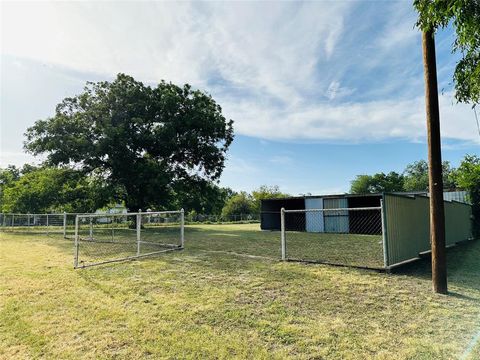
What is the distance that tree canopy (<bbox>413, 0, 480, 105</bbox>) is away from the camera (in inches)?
163

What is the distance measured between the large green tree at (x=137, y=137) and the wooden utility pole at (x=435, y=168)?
1565 cm

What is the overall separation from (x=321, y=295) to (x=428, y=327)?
1638mm

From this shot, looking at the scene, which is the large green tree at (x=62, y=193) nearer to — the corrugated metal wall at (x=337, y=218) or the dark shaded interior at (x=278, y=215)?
the dark shaded interior at (x=278, y=215)

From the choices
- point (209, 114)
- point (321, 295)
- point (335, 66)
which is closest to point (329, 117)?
point (335, 66)

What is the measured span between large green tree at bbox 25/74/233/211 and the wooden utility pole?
51.3ft

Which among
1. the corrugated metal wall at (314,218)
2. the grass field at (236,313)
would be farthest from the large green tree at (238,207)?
the grass field at (236,313)

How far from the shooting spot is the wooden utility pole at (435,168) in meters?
5.14

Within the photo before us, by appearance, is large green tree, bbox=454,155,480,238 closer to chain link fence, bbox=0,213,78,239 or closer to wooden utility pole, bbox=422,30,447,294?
wooden utility pole, bbox=422,30,447,294

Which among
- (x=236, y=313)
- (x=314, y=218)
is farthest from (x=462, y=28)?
(x=314, y=218)

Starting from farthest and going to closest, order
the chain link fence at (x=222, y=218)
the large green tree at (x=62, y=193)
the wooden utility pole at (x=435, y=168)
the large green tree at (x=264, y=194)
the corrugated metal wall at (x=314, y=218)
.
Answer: the large green tree at (x=264, y=194) < the chain link fence at (x=222, y=218) < the large green tree at (x=62, y=193) < the corrugated metal wall at (x=314, y=218) < the wooden utility pole at (x=435, y=168)

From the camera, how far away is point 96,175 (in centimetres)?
2217

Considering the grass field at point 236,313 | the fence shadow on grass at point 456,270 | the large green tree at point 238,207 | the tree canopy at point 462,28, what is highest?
the tree canopy at point 462,28

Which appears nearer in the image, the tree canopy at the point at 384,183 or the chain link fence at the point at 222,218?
the chain link fence at the point at 222,218

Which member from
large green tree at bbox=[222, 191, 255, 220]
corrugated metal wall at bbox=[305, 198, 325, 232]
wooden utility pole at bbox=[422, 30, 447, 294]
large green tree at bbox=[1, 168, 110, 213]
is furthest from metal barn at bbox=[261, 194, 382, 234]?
large green tree at bbox=[222, 191, 255, 220]
